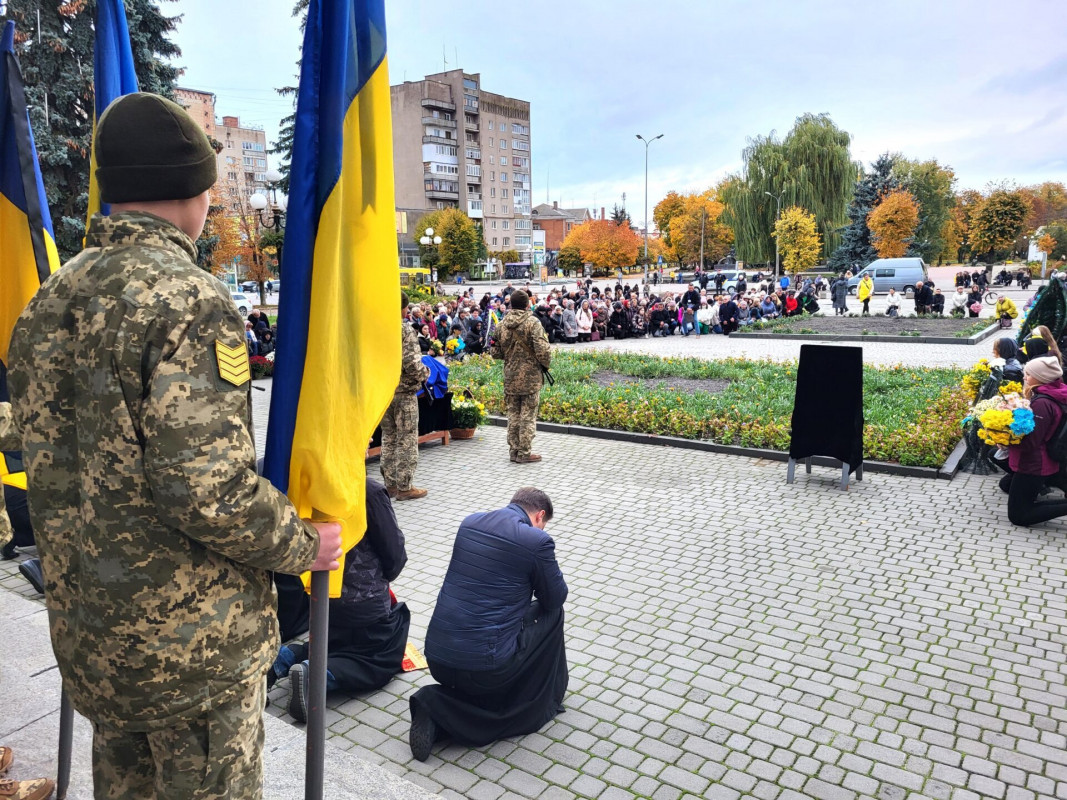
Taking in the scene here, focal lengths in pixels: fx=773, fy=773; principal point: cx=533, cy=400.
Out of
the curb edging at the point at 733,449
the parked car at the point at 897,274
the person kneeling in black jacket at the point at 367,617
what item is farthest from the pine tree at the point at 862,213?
the person kneeling in black jacket at the point at 367,617

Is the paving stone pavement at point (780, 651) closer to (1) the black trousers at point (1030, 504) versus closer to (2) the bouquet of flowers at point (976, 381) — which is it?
(1) the black trousers at point (1030, 504)

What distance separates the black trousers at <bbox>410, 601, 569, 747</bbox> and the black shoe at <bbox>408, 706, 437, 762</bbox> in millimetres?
29

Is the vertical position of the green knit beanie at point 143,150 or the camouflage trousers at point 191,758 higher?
the green knit beanie at point 143,150

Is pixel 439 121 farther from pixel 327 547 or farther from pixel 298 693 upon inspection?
pixel 327 547

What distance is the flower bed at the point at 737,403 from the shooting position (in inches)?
413

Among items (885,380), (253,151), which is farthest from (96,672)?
(253,151)

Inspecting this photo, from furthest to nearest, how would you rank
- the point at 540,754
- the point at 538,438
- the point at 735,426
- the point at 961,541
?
the point at 538,438 < the point at 735,426 < the point at 961,541 < the point at 540,754

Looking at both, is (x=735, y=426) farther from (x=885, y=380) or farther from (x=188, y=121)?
(x=188, y=121)

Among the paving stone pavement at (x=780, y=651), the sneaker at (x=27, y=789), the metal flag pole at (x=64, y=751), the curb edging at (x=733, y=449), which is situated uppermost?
the metal flag pole at (x=64, y=751)

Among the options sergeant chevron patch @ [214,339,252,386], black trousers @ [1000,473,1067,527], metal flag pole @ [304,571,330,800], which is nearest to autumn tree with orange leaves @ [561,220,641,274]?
black trousers @ [1000,473,1067,527]

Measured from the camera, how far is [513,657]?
419 centimetres

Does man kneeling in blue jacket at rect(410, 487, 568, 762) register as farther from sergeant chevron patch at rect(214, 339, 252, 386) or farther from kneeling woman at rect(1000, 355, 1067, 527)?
kneeling woman at rect(1000, 355, 1067, 527)

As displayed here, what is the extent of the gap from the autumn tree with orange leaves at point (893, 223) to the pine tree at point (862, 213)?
104 centimetres

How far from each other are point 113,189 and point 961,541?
7.67m
